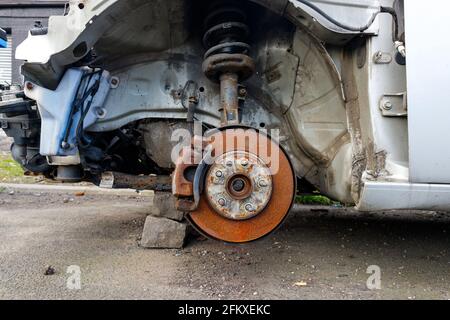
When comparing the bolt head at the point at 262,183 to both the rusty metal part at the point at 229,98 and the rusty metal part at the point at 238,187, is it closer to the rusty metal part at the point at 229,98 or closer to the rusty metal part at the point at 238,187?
the rusty metal part at the point at 238,187

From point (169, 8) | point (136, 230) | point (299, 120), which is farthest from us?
point (136, 230)

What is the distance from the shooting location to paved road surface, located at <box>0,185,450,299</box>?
2.01 metres

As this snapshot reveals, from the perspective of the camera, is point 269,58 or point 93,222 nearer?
point 269,58

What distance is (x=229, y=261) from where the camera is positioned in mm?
2438

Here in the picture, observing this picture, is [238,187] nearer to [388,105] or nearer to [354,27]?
[388,105]

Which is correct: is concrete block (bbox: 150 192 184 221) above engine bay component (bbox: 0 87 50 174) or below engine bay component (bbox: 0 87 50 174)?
below

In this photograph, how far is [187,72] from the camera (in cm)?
256

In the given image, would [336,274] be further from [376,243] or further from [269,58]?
[269,58]

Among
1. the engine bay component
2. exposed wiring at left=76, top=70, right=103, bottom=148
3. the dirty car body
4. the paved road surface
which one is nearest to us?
the dirty car body

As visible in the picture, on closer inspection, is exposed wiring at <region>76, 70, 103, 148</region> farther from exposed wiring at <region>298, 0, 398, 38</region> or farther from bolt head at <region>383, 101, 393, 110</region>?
bolt head at <region>383, 101, 393, 110</region>

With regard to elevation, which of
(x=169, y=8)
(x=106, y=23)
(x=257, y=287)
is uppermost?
(x=169, y=8)

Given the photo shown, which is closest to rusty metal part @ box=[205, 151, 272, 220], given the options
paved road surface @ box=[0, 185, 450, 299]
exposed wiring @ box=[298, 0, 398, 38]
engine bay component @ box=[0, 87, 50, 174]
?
paved road surface @ box=[0, 185, 450, 299]

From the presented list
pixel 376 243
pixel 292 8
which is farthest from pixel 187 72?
pixel 376 243

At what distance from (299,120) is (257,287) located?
1031 mm
